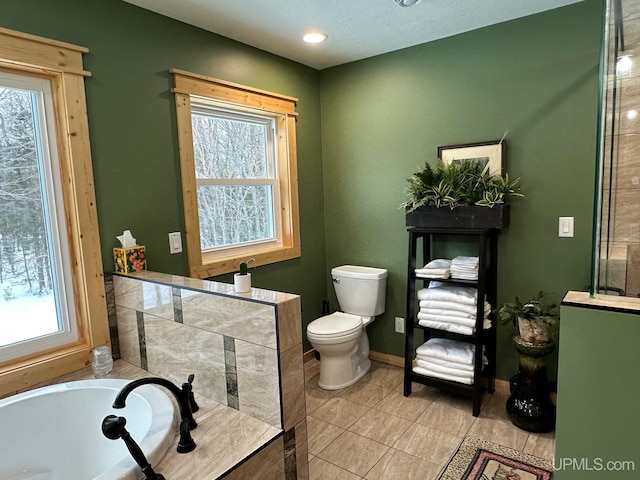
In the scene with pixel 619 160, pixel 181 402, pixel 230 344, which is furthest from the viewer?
pixel 619 160

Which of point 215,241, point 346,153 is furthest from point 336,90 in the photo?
point 215,241

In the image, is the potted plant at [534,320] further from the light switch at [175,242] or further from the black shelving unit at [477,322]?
the light switch at [175,242]

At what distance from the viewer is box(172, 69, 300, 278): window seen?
245 cm

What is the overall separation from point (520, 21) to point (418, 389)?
8.26 feet

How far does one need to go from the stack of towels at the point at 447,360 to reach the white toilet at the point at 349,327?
48 centimetres

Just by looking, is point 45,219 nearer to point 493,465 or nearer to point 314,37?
point 314,37

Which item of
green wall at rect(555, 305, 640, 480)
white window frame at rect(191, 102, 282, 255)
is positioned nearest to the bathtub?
white window frame at rect(191, 102, 282, 255)

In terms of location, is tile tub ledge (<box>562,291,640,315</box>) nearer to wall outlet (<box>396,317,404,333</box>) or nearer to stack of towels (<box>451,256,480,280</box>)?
stack of towels (<box>451,256,480,280</box>)

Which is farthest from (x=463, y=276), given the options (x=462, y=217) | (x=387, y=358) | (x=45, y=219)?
(x=45, y=219)

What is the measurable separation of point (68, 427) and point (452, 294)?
215 cm

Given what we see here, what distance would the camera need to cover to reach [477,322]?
243 cm

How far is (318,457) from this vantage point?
2.13 metres

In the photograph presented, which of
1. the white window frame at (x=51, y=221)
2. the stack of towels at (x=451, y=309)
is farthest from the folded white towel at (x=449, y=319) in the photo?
the white window frame at (x=51, y=221)

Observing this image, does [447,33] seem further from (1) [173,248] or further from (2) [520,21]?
(1) [173,248]
